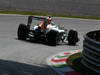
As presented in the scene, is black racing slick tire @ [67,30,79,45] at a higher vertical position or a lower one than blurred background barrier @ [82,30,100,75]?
lower

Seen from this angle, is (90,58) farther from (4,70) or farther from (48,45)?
(48,45)

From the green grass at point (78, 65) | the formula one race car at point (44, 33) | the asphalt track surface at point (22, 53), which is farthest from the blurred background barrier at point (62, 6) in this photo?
the green grass at point (78, 65)

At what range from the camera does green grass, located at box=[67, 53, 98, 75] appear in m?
12.2

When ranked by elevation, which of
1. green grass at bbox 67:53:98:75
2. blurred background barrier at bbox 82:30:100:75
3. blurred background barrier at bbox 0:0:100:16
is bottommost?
blurred background barrier at bbox 0:0:100:16

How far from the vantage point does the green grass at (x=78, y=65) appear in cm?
1216

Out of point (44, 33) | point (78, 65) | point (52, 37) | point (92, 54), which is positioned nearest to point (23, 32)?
point (44, 33)

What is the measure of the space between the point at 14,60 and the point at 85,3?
18.6m

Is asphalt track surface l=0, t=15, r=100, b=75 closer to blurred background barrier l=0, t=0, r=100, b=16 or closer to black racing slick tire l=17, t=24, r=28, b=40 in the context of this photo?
black racing slick tire l=17, t=24, r=28, b=40

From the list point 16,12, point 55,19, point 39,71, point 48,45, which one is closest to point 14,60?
point 39,71

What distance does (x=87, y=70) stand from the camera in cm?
1247

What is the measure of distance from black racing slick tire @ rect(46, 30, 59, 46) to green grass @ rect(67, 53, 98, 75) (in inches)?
89.8

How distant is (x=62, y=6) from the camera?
31.4 m

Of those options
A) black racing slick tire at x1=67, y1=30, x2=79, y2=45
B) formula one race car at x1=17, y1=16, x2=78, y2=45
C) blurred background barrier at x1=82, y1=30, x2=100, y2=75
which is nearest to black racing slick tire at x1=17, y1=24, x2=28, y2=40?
formula one race car at x1=17, y1=16, x2=78, y2=45

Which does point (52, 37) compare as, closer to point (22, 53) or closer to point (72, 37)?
point (72, 37)
